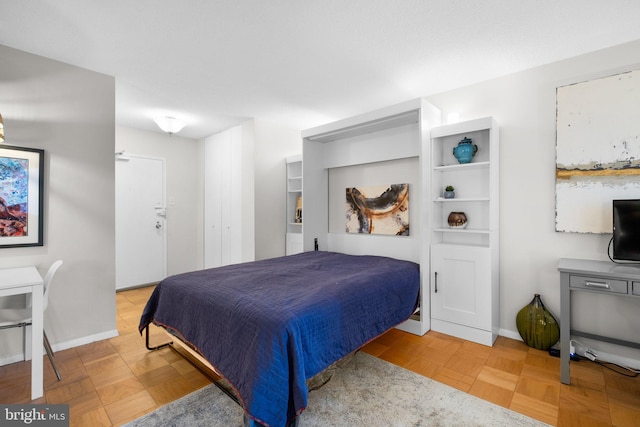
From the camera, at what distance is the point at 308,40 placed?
2.32 meters

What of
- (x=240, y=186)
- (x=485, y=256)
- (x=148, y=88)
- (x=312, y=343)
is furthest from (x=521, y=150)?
(x=148, y=88)

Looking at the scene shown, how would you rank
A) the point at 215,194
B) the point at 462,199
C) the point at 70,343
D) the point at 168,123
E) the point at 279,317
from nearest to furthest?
the point at 279,317 < the point at 70,343 < the point at 462,199 < the point at 168,123 < the point at 215,194

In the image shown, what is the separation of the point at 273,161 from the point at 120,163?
92.0 inches

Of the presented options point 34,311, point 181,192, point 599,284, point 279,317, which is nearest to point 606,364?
point 599,284

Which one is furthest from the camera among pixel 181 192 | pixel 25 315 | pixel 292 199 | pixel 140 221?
pixel 181 192

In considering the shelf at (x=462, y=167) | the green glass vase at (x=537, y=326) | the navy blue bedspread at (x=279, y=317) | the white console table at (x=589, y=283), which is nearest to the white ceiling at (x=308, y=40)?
the shelf at (x=462, y=167)

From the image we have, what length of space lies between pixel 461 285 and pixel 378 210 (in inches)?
49.7

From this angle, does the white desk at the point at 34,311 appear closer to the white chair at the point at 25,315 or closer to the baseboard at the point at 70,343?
the white chair at the point at 25,315

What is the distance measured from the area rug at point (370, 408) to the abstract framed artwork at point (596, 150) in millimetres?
1698

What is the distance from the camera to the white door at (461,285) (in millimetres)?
2672

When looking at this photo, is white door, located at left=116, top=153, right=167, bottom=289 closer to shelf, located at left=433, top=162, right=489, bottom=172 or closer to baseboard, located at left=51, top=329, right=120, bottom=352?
baseboard, located at left=51, top=329, right=120, bottom=352

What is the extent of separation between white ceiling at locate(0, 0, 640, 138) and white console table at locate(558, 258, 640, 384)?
1.70 m
